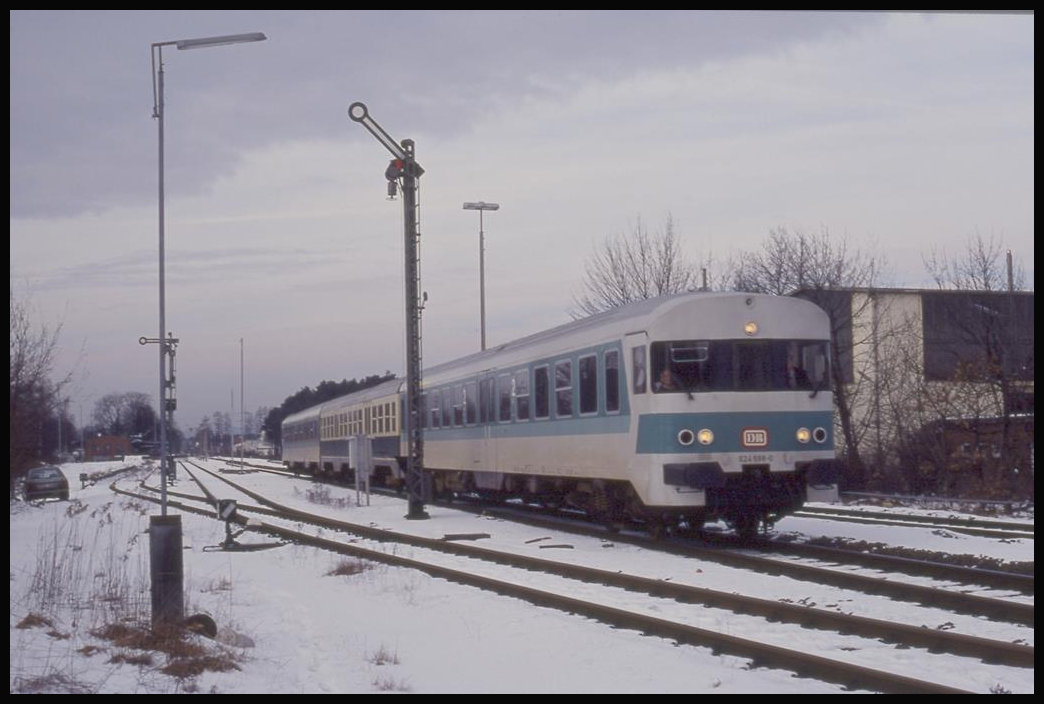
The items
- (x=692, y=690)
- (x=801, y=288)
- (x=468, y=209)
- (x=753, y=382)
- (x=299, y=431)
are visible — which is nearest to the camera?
(x=692, y=690)

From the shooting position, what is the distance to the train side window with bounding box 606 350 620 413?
53.5ft

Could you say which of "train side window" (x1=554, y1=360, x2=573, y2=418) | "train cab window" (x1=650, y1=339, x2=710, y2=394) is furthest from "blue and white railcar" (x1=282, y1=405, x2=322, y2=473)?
"train cab window" (x1=650, y1=339, x2=710, y2=394)

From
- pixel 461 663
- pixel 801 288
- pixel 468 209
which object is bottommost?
pixel 461 663

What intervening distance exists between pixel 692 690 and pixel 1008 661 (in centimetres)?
223

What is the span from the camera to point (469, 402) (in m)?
24.0

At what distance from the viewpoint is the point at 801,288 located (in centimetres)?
3431

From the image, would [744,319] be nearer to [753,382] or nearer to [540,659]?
[753,382]

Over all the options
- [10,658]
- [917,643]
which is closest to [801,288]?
[917,643]

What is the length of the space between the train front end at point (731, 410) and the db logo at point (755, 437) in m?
0.01

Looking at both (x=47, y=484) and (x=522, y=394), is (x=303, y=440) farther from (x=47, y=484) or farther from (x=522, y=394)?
(x=522, y=394)

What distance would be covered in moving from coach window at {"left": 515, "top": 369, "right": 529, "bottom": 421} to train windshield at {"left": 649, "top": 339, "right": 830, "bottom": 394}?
16.8 feet

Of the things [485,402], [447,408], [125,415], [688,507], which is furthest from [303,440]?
[125,415]

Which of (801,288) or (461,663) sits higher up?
(801,288)

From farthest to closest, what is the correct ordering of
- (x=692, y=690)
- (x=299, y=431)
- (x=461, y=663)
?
1. (x=299, y=431)
2. (x=461, y=663)
3. (x=692, y=690)
